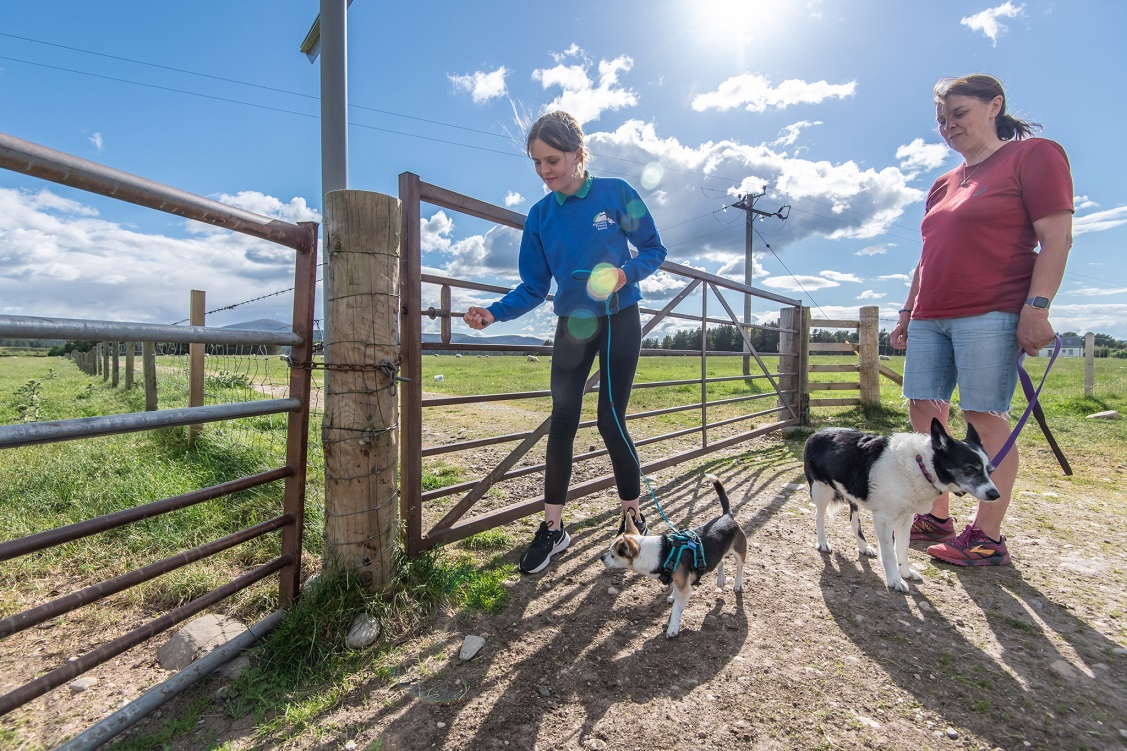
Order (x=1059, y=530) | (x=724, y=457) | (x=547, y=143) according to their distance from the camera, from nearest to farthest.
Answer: (x=547, y=143) < (x=1059, y=530) < (x=724, y=457)

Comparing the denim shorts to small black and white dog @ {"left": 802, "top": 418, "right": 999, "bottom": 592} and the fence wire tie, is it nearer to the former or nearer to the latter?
small black and white dog @ {"left": 802, "top": 418, "right": 999, "bottom": 592}

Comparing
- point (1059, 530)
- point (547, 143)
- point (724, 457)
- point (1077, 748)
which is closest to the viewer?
point (1077, 748)

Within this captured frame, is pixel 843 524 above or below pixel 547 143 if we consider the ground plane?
below

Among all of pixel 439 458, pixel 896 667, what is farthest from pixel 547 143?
pixel 439 458

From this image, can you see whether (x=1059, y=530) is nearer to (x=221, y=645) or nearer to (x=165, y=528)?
(x=221, y=645)

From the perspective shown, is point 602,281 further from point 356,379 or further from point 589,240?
point 356,379

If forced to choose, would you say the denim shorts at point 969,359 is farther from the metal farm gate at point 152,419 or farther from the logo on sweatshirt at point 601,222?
the metal farm gate at point 152,419

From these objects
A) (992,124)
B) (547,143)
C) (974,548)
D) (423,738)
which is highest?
(992,124)

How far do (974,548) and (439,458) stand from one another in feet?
14.2

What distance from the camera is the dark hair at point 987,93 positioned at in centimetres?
239

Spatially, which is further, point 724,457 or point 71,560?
point 724,457

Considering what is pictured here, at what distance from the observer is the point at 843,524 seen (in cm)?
322

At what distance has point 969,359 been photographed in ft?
8.14

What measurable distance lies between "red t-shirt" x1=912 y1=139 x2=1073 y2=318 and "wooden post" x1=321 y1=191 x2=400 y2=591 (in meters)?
2.76
